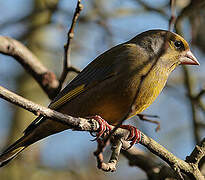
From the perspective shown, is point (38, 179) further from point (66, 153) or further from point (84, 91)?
point (84, 91)

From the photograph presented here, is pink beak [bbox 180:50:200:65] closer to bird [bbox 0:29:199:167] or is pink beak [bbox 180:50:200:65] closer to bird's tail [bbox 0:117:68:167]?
bird [bbox 0:29:199:167]

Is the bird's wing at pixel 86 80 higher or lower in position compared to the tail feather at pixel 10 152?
higher

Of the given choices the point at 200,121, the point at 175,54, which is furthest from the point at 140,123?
the point at 175,54

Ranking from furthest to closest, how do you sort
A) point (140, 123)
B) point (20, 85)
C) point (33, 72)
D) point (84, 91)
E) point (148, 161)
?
point (20, 85)
point (140, 123)
point (33, 72)
point (148, 161)
point (84, 91)

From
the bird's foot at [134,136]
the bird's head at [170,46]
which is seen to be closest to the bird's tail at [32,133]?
the bird's foot at [134,136]

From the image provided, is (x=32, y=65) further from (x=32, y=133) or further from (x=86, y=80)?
(x=32, y=133)

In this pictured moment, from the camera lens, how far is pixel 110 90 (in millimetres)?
4527

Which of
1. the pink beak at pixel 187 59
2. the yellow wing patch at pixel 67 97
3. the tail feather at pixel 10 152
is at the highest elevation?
the pink beak at pixel 187 59

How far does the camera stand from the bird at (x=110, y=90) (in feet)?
14.7

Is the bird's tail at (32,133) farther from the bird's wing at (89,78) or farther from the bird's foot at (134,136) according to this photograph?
the bird's foot at (134,136)

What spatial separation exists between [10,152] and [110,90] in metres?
1.36

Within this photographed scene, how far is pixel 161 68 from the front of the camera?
489 cm

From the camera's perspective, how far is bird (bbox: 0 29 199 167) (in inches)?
177

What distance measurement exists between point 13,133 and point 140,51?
332 centimetres
